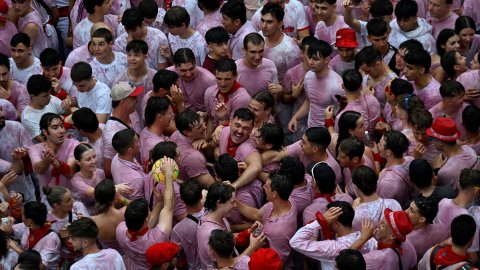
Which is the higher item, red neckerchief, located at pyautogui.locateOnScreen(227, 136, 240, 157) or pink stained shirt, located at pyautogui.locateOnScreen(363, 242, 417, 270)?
pink stained shirt, located at pyautogui.locateOnScreen(363, 242, 417, 270)

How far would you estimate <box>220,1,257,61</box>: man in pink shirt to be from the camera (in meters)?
11.8

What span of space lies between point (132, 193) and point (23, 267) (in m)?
1.75

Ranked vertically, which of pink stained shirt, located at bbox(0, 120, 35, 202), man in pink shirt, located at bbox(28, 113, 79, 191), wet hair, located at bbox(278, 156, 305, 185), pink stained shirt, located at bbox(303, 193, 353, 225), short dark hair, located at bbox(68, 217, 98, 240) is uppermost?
wet hair, located at bbox(278, 156, 305, 185)

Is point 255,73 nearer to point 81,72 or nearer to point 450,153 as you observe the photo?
point 81,72

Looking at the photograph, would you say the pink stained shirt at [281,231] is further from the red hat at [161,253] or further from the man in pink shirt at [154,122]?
the man in pink shirt at [154,122]

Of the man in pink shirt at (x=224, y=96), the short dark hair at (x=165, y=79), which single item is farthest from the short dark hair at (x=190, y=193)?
the short dark hair at (x=165, y=79)

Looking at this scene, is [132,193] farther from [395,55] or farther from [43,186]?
[395,55]

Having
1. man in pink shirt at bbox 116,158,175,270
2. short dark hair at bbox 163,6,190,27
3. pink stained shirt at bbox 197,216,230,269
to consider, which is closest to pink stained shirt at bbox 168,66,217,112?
short dark hair at bbox 163,6,190,27

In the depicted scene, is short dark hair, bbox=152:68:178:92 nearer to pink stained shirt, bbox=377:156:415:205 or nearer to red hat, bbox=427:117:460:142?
pink stained shirt, bbox=377:156:415:205

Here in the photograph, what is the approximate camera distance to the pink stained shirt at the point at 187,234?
916 centimetres

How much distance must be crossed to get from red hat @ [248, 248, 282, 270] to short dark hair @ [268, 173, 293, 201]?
741 millimetres

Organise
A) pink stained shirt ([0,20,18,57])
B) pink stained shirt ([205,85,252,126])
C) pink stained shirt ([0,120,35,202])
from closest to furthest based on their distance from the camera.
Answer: pink stained shirt ([0,120,35,202]) < pink stained shirt ([205,85,252,126]) < pink stained shirt ([0,20,18,57])

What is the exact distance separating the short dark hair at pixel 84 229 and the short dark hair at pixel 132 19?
12.1 ft

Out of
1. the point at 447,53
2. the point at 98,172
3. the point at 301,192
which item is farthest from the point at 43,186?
the point at 447,53
